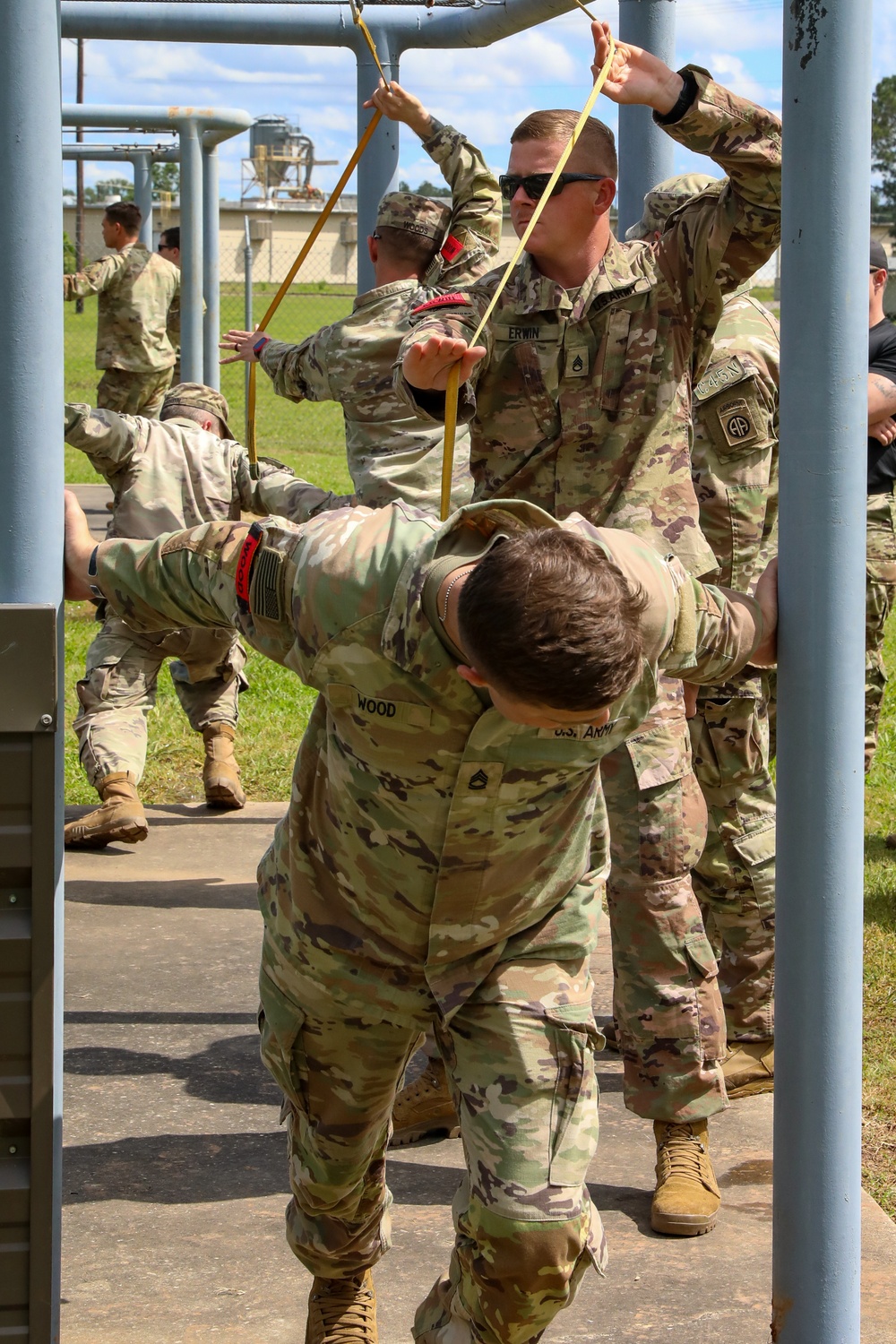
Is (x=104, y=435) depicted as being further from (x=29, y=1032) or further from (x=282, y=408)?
(x=282, y=408)

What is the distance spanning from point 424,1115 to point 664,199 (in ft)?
7.55

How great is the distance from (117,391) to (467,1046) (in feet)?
39.1

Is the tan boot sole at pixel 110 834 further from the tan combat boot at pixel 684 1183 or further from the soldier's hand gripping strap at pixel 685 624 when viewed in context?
the soldier's hand gripping strap at pixel 685 624

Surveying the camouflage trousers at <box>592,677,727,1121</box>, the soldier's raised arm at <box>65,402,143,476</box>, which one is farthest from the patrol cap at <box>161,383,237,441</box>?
the camouflage trousers at <box>592,677,727,1121</box>

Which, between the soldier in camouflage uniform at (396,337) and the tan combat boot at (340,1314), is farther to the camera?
the soldier in camouflage uniform at (396,337)

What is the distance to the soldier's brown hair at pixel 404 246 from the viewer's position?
198 inches

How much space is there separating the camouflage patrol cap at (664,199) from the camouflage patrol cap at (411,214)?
3.28ft

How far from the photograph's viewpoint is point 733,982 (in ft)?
13.2

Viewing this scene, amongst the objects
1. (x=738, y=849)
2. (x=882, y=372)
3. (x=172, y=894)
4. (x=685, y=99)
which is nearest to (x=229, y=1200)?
(x=738, y=849)

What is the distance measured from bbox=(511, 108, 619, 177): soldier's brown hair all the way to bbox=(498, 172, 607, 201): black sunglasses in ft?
0.08

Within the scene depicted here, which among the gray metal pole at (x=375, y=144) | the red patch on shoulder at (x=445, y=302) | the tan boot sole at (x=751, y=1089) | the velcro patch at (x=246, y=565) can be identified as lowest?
the tan boot sole at (x=751, y=1089)

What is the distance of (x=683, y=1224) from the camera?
3.18 meters

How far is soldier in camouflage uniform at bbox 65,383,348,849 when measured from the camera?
5.63m

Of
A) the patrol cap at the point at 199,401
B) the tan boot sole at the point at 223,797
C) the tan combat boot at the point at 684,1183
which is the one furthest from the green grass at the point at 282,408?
the tan combat boot at the point at 684,1183
